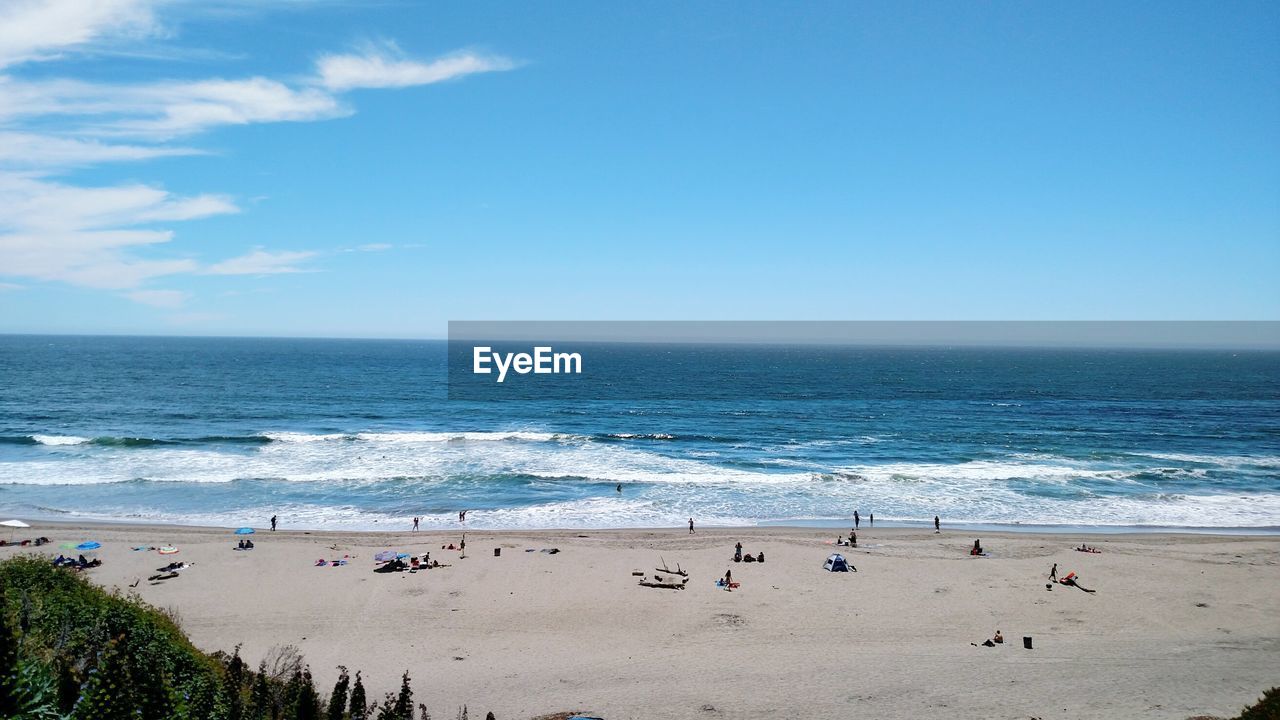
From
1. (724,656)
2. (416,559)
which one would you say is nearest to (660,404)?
(416,559)

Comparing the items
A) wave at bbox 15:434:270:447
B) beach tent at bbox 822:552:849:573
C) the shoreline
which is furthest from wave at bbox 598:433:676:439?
beach tent at bbox 822:552:849:573

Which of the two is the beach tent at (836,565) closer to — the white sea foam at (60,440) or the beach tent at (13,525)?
the beach tent at (13,525)

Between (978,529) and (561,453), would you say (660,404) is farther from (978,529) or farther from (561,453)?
(978,529)

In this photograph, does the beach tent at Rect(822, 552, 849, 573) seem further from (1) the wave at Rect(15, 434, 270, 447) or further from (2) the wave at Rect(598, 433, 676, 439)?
(1) the wave at Rect(15, 434, 270, 447)

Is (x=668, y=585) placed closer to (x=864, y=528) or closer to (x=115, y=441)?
(x=864, y=528)

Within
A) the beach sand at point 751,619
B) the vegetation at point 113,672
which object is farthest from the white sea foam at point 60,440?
the vegetation at point 113,672

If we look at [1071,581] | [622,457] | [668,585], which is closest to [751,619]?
[668,585]
